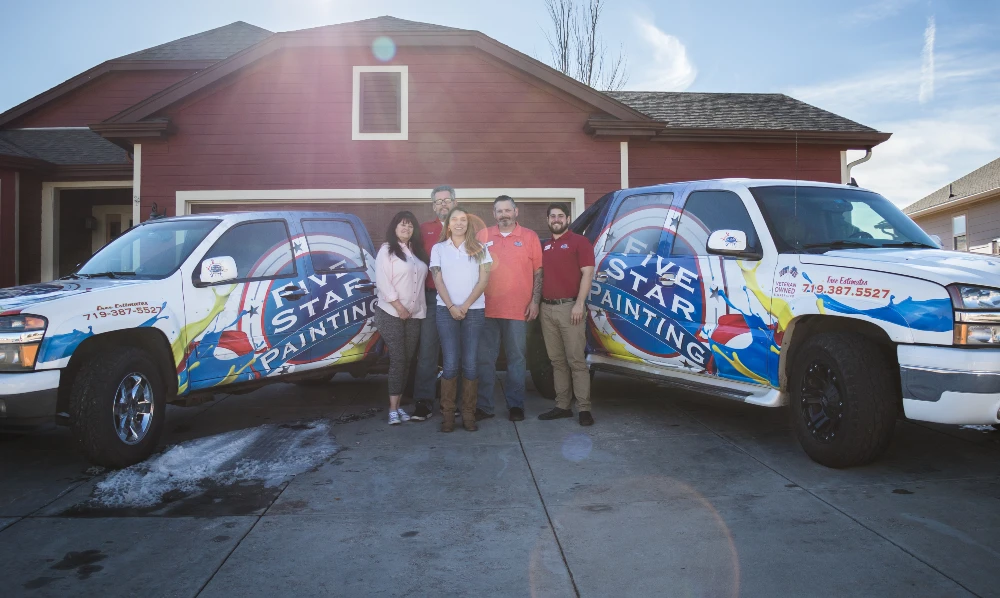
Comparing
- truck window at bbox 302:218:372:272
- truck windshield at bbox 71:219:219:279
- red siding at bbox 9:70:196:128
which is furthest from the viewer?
red siding at bbox 9:70:196:128

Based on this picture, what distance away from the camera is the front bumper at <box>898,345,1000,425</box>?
13.3 ft

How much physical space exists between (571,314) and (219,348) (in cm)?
285

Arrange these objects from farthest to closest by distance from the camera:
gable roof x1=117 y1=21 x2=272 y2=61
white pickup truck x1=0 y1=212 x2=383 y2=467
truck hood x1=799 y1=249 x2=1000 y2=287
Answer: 1. gable roof x1=117 y1=21 x2=272 y2=61
2. white pickup truck x1=0 y1=212 x2=383 y2=467
3. truck hood x1=799 y1=249 x2=1000 y2=287

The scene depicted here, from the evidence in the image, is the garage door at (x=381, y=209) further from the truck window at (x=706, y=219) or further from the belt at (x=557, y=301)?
the truck window at (x=706, y=219)

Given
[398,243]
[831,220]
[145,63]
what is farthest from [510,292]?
[145,63]

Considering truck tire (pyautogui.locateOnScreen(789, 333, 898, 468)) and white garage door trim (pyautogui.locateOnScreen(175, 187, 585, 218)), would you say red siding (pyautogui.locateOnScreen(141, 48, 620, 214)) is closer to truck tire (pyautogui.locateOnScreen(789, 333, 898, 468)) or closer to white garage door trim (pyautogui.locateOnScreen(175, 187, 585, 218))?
white garage door trim (pyautogui.locateOnScreen(175, 187, 585, 218))

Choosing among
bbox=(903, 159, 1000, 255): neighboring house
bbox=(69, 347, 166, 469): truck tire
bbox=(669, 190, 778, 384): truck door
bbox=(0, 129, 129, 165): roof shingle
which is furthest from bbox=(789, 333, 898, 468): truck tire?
bbox=(903, 159, 1000, 255): neighboring house

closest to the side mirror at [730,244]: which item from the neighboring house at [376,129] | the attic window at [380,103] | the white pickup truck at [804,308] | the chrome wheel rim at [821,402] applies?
the white pickup truck at [804,308]

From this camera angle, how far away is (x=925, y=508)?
4.01 meters

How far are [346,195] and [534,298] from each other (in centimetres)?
604

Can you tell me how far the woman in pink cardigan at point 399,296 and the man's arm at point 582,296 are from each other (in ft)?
4.38

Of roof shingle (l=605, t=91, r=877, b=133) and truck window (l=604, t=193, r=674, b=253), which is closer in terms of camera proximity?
truck window (l=604, t=193, r=674, b=253)

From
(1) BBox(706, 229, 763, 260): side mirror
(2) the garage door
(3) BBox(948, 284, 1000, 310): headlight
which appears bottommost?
(3) BBox(948, 284, 1000, 310): headlight

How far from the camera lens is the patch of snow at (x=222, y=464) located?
4586mm
